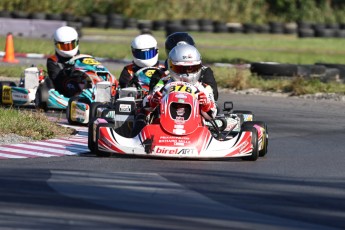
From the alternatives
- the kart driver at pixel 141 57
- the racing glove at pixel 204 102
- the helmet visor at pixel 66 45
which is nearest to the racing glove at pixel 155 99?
the racing glove at pixel 204 102

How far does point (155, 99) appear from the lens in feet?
33.1

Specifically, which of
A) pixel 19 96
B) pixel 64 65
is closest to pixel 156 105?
pixel 64 65

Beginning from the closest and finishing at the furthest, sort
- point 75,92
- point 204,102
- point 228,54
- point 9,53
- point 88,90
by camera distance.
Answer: point 204,102, point 88,90, point 75,92, point 9,53, point 228,54

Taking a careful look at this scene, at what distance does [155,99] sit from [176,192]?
2.51m

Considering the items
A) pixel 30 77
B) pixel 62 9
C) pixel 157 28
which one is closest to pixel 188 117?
pixel 30 77

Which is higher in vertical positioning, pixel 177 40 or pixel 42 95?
pixel 177 40

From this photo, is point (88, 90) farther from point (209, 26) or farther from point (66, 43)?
point (209, 26)

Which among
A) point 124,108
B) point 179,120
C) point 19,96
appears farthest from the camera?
point 19,96

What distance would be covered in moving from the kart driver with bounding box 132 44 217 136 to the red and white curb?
742 millimetres

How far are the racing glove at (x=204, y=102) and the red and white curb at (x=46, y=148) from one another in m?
1.17

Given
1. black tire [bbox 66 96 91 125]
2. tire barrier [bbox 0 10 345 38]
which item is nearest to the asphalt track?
black tire [bbox 66 96 91 125]

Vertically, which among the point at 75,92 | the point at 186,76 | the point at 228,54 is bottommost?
the point at 75,92

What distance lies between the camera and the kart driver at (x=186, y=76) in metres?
10.1

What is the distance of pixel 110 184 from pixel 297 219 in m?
1.73
